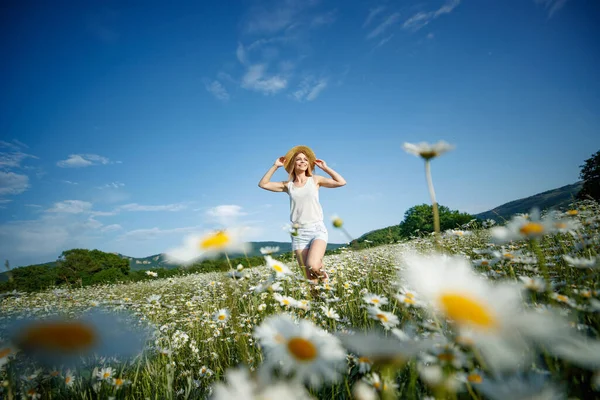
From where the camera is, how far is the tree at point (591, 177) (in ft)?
64.7

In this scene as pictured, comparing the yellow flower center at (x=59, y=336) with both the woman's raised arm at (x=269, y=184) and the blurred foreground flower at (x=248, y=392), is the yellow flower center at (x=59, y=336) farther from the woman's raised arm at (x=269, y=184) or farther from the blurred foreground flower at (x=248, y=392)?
the woman's raised arm at (x=269, y=184)

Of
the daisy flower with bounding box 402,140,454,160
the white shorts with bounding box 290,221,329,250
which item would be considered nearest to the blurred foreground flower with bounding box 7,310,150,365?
the daisy flower with bounding box 402,140,454,160

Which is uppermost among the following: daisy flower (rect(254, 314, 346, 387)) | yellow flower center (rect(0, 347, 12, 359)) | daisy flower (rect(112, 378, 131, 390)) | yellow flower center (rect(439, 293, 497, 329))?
yellow flower center (rect(439, 293, 497, 329))

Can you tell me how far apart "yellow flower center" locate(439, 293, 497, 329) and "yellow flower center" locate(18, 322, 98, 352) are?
0.87m

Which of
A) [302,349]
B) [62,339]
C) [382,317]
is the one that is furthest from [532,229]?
[62,339]

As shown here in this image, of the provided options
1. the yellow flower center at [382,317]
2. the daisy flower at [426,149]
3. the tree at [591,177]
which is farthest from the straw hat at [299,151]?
the tree at [591,177]

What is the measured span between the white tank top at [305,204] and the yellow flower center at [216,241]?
284 cm

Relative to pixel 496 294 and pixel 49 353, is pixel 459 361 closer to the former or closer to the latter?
pixel 496 294

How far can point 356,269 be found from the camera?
4.01 m

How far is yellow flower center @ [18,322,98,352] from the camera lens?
0.64 m

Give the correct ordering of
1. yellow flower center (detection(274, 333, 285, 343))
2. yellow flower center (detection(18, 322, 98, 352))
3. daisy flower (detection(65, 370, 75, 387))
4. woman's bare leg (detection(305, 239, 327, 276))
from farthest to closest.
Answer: woman's bare leg (detection(305, 239, 327, 276)) < daisy flower (detection(65, 370, 75, 387)) < yellow flower center (detection(274, 333, 285, 343)) < yellow flower center (detection(18, 322, 98, 352))

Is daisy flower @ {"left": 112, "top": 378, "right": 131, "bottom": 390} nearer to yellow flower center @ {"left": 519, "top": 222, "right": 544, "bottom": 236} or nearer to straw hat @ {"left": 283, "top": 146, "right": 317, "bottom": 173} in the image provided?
yellow flower center @ {"left": 519, "top": 222, "right": 544, "bottom": 236}

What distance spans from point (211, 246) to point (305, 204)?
3037 millimetres

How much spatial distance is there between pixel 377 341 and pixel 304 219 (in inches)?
148
